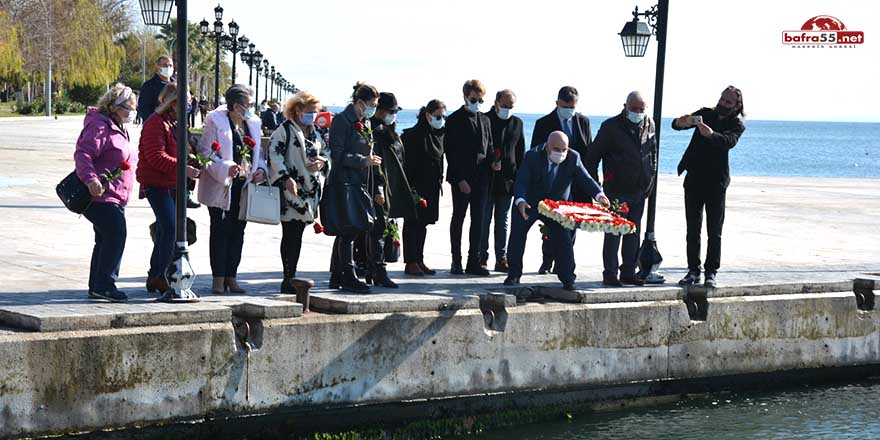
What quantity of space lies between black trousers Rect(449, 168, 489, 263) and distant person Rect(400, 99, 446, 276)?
0.23 metres

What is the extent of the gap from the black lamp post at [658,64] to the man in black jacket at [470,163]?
155 centimetres

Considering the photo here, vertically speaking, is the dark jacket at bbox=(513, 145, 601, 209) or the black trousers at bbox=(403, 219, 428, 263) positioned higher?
the dark jacket at bbox=(513, 145, 601, 209)

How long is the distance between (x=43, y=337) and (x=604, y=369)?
509cm

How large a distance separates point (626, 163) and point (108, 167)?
482 cm

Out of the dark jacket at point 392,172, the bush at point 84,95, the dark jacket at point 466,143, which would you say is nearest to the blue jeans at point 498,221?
the dark jacket at point 466,143

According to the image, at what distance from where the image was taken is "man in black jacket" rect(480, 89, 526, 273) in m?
13.1

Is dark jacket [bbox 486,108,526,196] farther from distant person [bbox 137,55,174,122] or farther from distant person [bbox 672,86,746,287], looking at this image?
distant person [bbox 137,55,174,122]

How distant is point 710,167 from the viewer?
40.9 feet

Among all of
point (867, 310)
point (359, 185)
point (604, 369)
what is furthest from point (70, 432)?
point (867, 310)

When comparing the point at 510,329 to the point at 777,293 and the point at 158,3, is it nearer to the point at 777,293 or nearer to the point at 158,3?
the point at 777,293

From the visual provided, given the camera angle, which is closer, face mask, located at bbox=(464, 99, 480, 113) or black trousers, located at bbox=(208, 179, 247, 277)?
black trousers, located at bbox=(208, 179, 247, 277)

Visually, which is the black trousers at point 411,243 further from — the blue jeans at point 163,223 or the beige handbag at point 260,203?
the blue jeans at point 163,223

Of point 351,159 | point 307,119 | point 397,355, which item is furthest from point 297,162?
point 397,355

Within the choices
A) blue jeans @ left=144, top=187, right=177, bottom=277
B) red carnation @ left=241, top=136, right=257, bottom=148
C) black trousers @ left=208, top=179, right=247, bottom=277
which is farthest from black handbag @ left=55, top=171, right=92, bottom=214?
red carnation @ left=241, top=136, right=257, bottom=148
